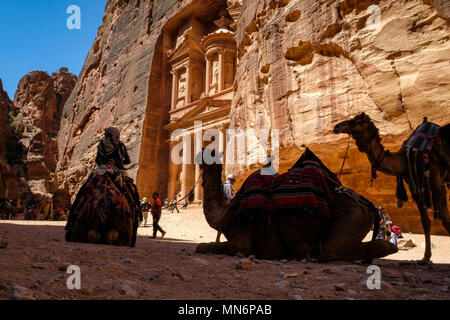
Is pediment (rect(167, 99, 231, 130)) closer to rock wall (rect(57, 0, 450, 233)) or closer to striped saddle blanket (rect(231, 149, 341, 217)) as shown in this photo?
rock wall (rect(57, 0, 450, 233))

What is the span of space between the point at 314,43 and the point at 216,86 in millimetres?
16695

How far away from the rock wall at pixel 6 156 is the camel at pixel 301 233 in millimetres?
33294

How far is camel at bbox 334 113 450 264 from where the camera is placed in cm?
426

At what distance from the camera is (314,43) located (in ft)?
33.3

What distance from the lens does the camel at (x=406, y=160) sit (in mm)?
4262

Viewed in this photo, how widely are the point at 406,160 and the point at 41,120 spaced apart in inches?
2025

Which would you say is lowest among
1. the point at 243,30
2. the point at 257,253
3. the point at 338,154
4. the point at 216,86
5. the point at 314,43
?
the point at 257,253

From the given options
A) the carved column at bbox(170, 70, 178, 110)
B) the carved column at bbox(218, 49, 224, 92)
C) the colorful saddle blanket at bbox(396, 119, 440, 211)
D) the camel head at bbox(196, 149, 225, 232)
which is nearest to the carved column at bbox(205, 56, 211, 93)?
the carved column at bbox(218, 49, 224, 92)

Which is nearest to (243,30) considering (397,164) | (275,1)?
(275,1)

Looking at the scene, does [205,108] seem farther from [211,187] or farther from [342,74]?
[211,187]

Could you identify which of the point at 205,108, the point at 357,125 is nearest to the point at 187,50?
the point at 205,108

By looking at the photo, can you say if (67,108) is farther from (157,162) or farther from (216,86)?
(216,86)

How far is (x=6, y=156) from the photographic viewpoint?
127ft

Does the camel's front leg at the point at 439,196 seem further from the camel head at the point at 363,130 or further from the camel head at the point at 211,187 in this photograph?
the camel head at the point at 211,187
